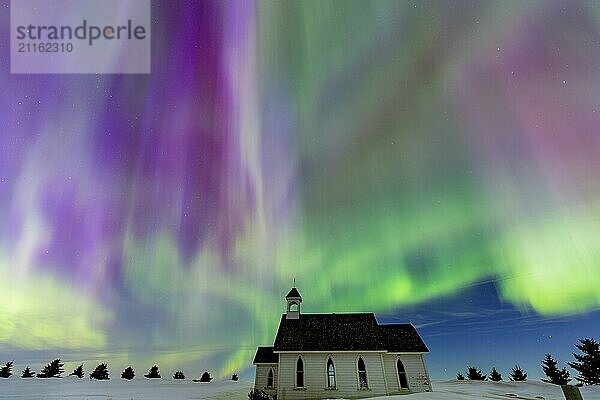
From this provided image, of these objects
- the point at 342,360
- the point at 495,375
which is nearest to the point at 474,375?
the point at 495,375

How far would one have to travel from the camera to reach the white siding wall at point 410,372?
3644cm

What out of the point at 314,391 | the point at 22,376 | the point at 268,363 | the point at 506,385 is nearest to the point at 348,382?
the point at 314,391

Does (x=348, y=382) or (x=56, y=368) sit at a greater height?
(x=56, y=368)

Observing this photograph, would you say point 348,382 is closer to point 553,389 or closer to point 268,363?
point 268,363

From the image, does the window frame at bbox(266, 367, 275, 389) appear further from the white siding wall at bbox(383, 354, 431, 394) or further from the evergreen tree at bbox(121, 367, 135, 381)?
the evergreen tree at bbox(121, 367, 135, 381)

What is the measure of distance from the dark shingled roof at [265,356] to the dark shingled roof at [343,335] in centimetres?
296

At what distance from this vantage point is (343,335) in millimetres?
37500

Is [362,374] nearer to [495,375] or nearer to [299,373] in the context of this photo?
[299,373]

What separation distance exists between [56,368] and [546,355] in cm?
7093

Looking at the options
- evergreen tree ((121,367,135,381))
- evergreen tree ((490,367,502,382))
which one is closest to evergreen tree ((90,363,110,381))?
evergreen tree ((121,367,135,381))

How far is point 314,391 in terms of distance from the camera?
113 feet

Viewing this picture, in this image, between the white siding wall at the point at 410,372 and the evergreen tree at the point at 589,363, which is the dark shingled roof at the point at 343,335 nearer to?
the white siding wall at the point at 410,372

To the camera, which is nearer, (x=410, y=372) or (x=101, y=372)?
(x=410, y=372)

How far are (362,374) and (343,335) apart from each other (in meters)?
3.61
